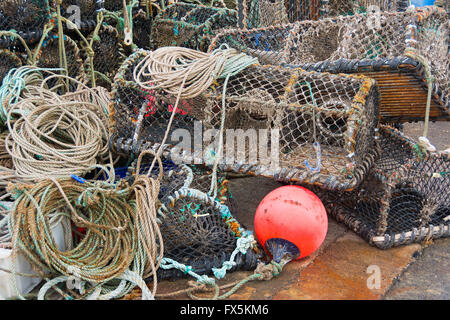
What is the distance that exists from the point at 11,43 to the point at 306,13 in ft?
8.67

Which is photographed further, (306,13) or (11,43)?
(306,13)

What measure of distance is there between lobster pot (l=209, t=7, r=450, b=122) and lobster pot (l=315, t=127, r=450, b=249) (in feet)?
1.00

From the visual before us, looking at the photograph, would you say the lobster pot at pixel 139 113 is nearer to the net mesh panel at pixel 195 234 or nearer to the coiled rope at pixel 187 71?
the coiled rope at pixel 187 71

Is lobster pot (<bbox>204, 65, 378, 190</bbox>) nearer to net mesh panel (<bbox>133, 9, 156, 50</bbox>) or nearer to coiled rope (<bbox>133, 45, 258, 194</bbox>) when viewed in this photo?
coiled rope (<bbox>133, 45, 258, 194</bbox>)

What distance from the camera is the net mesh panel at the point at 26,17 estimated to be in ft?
10.9

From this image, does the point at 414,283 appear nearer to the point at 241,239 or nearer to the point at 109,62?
the point at 241,239

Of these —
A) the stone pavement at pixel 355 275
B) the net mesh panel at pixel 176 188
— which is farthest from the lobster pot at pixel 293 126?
the stone pavement at pixel 355 275

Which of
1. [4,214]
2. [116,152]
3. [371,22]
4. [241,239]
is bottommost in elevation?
[241,239]

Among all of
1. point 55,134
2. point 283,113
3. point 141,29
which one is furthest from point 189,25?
point 283,113

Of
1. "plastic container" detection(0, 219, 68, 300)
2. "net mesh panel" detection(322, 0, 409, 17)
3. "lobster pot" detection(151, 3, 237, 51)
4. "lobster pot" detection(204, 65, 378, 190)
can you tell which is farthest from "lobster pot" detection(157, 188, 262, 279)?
"net mesh panel" detection(322, 0, 409, 17)

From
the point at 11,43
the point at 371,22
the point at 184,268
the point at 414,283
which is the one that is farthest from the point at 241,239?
the point at 11,43

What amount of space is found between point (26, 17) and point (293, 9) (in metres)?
2.40

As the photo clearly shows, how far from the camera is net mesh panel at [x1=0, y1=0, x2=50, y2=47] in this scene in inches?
131

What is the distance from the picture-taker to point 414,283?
231 centimetres
